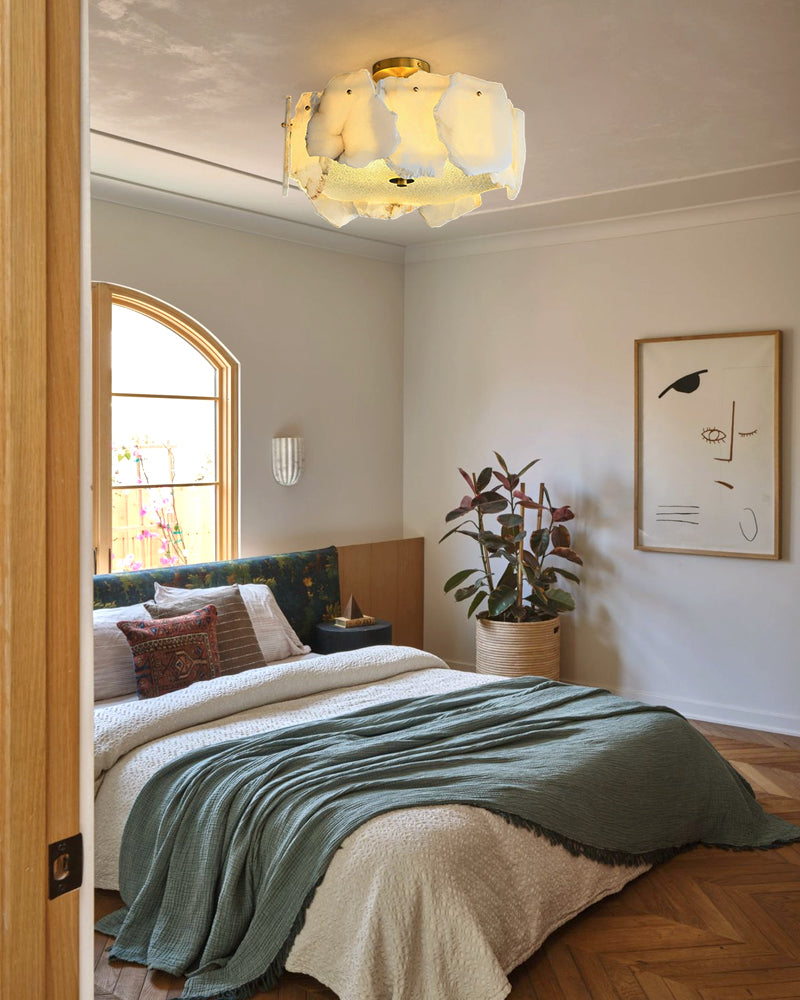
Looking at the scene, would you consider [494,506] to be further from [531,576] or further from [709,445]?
[709,445]

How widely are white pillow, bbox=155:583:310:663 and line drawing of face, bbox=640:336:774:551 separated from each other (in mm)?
2147

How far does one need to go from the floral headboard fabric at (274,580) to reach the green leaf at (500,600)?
0.92 metres

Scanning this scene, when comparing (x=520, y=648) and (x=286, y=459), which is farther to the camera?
(x=286, y=459)

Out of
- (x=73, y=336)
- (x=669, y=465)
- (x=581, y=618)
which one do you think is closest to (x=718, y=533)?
(x=669, y=465)

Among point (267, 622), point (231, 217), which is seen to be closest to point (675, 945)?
point (267, 622)

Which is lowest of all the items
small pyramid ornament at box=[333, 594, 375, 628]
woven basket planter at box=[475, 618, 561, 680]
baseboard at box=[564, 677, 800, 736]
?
baseboard at box=[564, 677, 800, 736]

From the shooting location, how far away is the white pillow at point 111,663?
397cm

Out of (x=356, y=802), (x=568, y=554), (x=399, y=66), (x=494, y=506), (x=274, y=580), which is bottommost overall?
(x=356, y=802)

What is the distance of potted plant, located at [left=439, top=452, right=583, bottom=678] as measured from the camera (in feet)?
18.1

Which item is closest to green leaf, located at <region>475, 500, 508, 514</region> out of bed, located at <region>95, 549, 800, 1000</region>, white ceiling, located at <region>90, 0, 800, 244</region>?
white ceiling, located at <region>90, 0, 800, 244</region>

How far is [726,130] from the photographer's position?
4.07m

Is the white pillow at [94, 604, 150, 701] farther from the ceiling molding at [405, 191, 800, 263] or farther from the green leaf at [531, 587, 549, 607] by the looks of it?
the ceiling molding at [405, 191, 800, 263]

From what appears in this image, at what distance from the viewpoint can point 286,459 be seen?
18.7 ft

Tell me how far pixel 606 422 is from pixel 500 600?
1.24 meters
